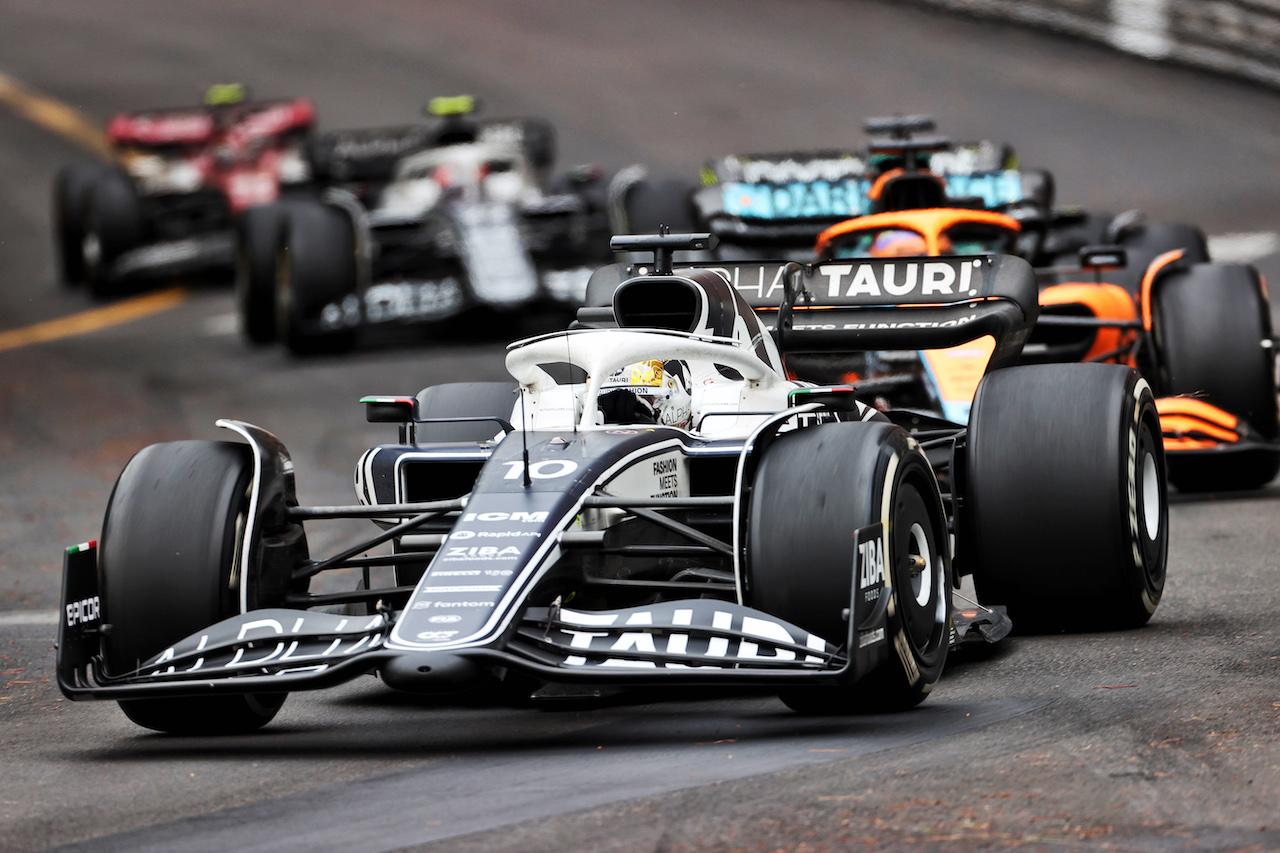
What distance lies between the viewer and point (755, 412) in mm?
7457

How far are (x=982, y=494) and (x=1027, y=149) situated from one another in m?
21.9

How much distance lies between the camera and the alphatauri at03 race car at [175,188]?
72.2ft

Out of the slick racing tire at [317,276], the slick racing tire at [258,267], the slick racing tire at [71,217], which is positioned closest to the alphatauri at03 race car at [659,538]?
the slick racing tire at [317,276]

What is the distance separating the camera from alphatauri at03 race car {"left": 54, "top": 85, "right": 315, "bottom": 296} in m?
22.0

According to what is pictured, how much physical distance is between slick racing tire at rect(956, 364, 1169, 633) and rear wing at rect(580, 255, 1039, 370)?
840 millimetres

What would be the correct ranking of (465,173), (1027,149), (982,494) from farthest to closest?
(1027,149)
(465,173)
(982,494)

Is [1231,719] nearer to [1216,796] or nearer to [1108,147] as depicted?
[1216,796]

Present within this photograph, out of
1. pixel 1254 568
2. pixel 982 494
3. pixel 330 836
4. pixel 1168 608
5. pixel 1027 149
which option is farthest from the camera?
pixel 1027 149

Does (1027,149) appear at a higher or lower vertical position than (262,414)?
higher

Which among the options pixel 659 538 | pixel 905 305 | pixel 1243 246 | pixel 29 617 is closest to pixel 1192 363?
pixel 905 305

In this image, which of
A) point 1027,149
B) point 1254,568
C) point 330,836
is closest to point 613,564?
point 330,836

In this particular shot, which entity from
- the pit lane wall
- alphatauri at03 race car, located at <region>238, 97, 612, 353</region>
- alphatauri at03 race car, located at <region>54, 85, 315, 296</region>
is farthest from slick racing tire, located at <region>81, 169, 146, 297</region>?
the pit lane wall

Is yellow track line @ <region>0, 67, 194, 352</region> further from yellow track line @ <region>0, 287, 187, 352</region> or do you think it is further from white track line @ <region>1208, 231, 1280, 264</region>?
white track line @ <region>1208, 231, 1280, 264</region>

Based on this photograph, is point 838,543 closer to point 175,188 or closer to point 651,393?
point 651,393
